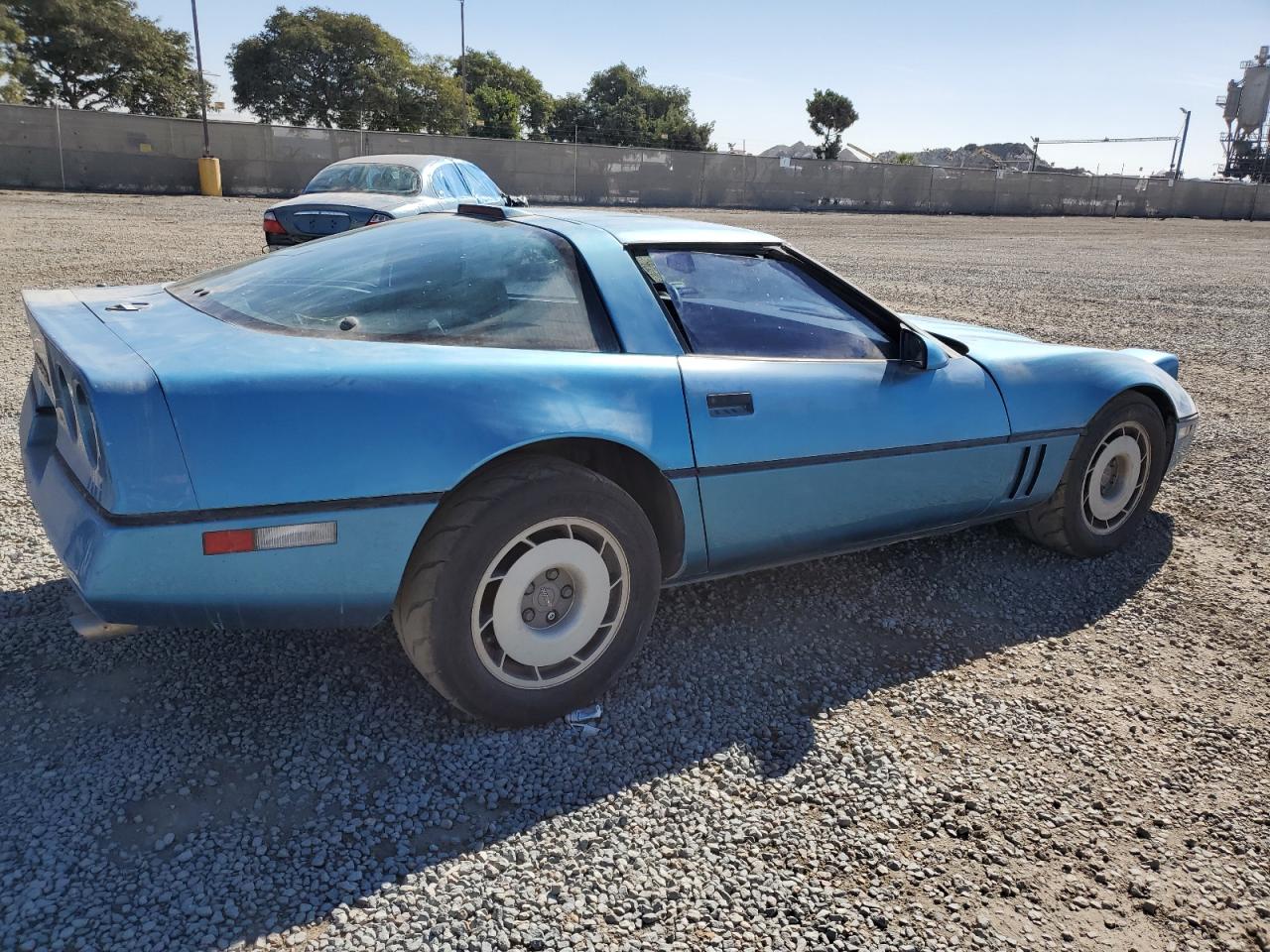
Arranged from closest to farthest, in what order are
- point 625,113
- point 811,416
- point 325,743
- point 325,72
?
point 325,743, point 811,416, point 325,72, point 625,113

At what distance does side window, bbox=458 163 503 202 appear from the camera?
35.8 feet

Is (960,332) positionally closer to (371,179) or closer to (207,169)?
(371,179)

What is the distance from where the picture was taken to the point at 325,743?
2430mm

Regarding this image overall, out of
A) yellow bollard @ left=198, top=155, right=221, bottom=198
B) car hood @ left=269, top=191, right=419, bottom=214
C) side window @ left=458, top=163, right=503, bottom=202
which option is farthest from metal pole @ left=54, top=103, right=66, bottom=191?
car hood @ left=269, top=191, right=419, bottom=214

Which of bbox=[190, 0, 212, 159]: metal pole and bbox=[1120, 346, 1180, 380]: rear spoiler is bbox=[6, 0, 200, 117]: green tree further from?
bbox=[1120, 346, 1180, 380]: rear spoiler

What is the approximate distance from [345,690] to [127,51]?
55379 mm

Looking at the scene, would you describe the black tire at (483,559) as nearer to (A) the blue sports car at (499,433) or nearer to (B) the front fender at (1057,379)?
(A) the blue sports car at (499,433)

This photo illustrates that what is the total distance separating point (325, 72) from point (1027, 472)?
60.2m

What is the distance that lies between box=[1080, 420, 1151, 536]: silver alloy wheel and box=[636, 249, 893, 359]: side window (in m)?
1.24

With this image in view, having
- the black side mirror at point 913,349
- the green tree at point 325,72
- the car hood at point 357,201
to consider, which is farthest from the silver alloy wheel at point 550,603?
the green tree at point 325,72

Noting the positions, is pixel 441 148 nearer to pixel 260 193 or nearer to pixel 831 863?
pixel 260 193

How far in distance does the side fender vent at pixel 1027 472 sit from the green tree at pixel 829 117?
65.5 m

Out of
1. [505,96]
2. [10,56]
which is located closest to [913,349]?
[10,56]

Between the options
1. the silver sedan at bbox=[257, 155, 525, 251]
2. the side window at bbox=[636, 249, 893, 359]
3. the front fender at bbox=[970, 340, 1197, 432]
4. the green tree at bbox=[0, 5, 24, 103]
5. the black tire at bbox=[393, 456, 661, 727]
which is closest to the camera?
the black tire at bbox=[393, 456, 661, 727]
